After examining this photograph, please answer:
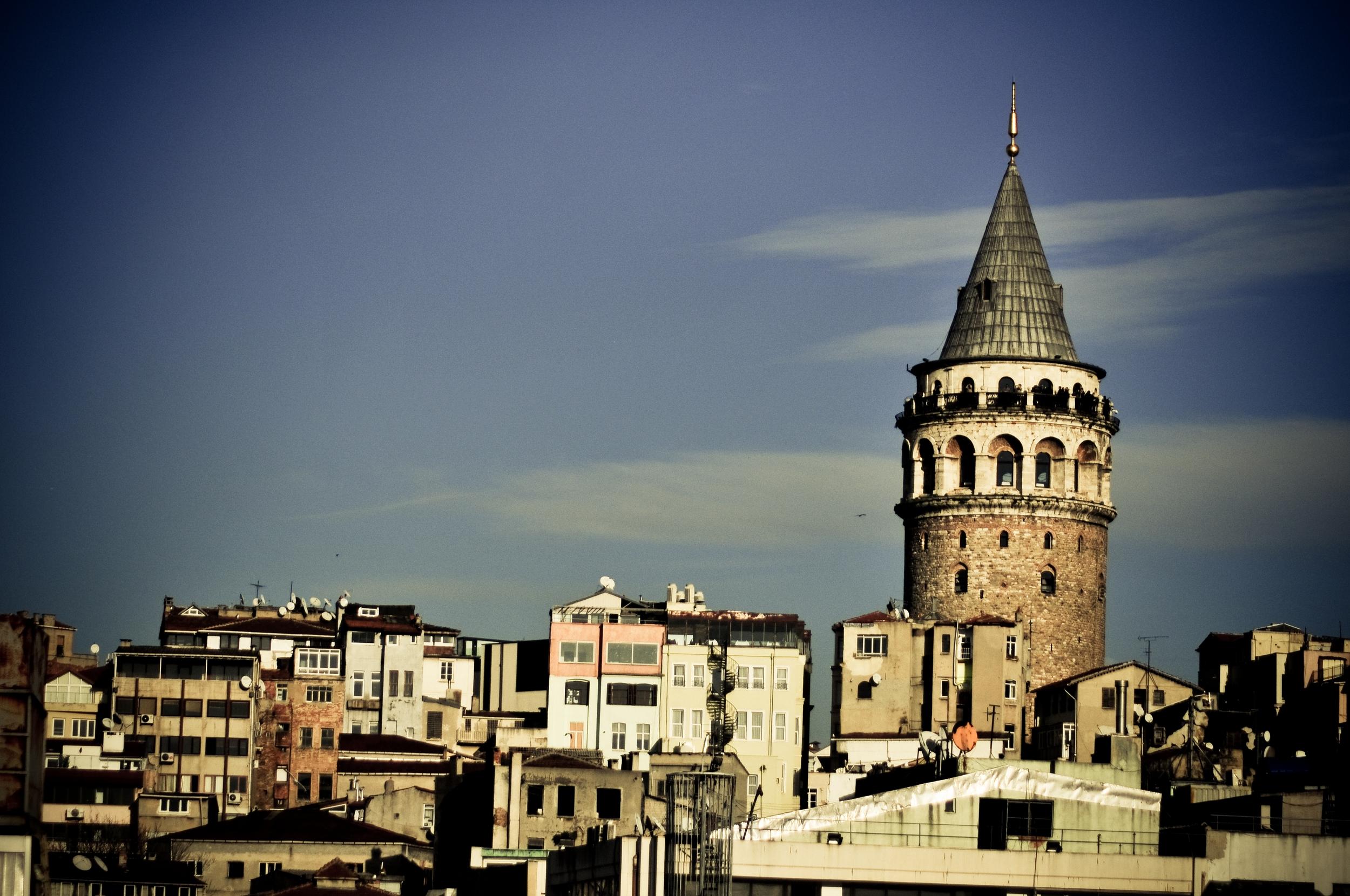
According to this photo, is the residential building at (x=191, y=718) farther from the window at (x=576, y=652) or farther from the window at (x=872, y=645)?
the window at (x=872, y=645)

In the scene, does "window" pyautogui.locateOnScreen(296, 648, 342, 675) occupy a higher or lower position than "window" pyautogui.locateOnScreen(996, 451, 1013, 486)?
lower

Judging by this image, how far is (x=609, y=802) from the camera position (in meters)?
78.3

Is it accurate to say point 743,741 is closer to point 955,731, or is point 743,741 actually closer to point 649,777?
point 649,777

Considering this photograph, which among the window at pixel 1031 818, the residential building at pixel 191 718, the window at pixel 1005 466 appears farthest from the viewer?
the window at pixel 1005 466

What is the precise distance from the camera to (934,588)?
10612 centimetres

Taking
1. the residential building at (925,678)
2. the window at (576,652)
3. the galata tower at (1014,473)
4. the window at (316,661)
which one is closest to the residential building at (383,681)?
the window at (316,661)

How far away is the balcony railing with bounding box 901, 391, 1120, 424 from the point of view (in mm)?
107312

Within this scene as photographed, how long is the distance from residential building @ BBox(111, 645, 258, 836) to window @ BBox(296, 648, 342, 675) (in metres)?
2.99

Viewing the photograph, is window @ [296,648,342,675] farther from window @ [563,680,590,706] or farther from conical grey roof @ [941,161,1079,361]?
conical grey roof @ [941,161,1079,361]

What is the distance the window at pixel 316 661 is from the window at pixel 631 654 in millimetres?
8585

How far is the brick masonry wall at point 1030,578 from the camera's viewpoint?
344 feet

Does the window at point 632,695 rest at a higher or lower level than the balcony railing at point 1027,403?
lower

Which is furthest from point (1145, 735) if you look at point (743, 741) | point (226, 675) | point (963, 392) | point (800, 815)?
point (800, 815)

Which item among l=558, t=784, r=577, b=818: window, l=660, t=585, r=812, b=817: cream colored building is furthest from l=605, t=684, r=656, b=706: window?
l=558, t=784, r=577, b=818: window
